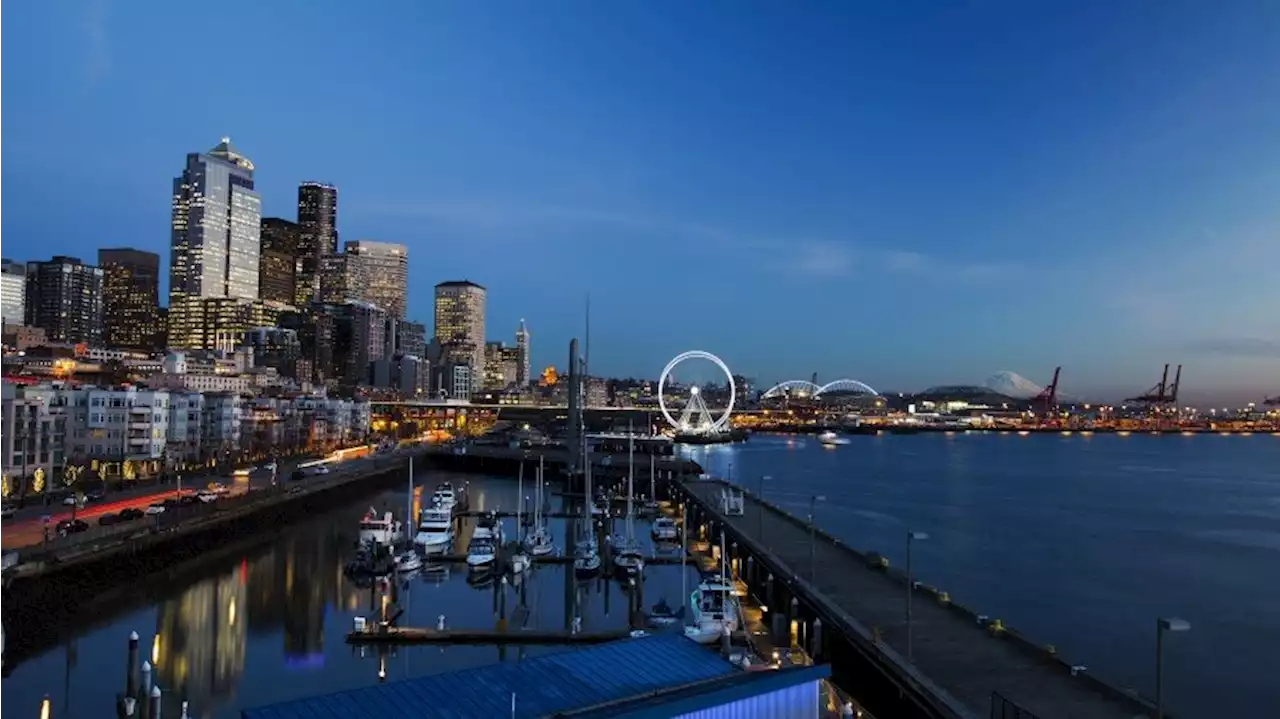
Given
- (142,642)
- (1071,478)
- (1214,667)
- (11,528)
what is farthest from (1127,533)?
Answer: (11,528)

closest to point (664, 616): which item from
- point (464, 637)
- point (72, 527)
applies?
point (464, 637)

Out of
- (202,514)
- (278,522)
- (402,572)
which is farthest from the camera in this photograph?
(278,522)

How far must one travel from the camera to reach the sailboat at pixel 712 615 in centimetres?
2202

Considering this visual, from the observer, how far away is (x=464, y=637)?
2270 cm

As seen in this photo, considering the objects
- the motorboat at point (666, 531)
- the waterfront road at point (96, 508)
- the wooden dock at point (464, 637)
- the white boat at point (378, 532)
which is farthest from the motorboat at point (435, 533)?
the wooden dock at point (464, 637)

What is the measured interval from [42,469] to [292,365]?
120421mm

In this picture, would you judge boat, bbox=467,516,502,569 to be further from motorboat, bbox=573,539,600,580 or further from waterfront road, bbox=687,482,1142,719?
waterfront road, bbox=687,482,1142,719

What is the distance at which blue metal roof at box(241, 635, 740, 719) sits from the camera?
8.95 meters

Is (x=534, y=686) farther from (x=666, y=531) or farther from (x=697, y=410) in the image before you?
(x=697, y=410)

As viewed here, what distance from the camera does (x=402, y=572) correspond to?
31203 millimetres

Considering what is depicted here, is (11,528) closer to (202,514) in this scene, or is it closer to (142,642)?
(202,514)

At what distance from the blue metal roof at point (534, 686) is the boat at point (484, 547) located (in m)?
22.4

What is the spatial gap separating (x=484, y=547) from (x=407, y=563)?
112 inches

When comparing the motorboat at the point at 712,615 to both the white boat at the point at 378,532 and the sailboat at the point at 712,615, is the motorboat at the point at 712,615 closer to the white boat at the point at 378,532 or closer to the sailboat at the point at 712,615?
the sailboat at the point at 712,615
